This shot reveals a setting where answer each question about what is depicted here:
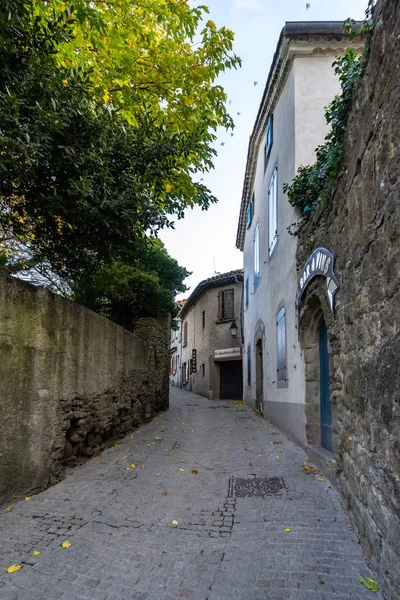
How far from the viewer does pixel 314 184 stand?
6.08 m

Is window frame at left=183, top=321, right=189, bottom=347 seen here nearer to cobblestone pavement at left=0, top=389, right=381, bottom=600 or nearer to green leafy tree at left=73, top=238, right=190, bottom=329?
green leafy tree at left=73, top=238, right=190, bottom=329

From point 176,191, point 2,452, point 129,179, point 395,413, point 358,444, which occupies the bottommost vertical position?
point 2,452

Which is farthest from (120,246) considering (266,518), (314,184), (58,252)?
(266,518)

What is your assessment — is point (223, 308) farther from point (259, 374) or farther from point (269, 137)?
point (269, 137)

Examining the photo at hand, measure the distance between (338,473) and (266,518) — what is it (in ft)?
3.09

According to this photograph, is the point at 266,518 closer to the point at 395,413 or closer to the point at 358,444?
the point at 358,444

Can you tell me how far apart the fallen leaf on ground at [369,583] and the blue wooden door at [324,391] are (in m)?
2.87

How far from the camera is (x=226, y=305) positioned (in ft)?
68.6

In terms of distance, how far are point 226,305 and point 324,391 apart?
1519 centimetres

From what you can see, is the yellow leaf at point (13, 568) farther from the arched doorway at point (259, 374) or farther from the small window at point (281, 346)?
the arched doorway at point (259, 374)

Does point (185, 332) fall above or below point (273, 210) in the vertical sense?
below

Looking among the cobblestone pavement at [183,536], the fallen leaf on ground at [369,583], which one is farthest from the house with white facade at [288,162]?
the fallen leaf on ground at [369,583]

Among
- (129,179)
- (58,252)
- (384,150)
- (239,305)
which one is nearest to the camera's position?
(384,150)

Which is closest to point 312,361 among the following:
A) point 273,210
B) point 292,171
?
point 292,171
